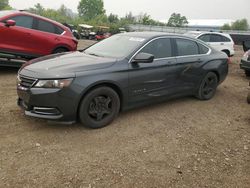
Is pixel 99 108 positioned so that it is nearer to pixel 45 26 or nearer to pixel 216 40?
Result: pixel 45 26

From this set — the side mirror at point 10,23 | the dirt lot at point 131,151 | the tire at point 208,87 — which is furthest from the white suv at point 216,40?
the side mirror at point 10,23

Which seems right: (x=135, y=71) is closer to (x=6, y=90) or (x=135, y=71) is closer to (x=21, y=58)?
(x=6, y=90)

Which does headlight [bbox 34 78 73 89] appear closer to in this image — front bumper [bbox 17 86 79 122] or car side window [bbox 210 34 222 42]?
front bumper [bbox 17 86 79 122]

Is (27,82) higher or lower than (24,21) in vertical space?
lower

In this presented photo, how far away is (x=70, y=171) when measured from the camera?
319cm

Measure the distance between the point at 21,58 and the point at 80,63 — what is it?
4125 mm

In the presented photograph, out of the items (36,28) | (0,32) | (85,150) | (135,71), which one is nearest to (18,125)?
(85,150)

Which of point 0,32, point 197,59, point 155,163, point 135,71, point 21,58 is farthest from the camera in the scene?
point 21,58

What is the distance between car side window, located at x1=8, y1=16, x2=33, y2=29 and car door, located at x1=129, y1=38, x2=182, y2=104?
4.34m

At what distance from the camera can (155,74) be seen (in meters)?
4.95

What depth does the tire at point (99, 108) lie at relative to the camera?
410 centimetres

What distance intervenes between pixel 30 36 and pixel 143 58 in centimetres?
440

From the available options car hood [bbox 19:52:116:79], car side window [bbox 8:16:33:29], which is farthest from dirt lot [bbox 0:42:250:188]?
car side window [bbox 8:16:33:29]

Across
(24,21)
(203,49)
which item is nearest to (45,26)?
(24,21)
